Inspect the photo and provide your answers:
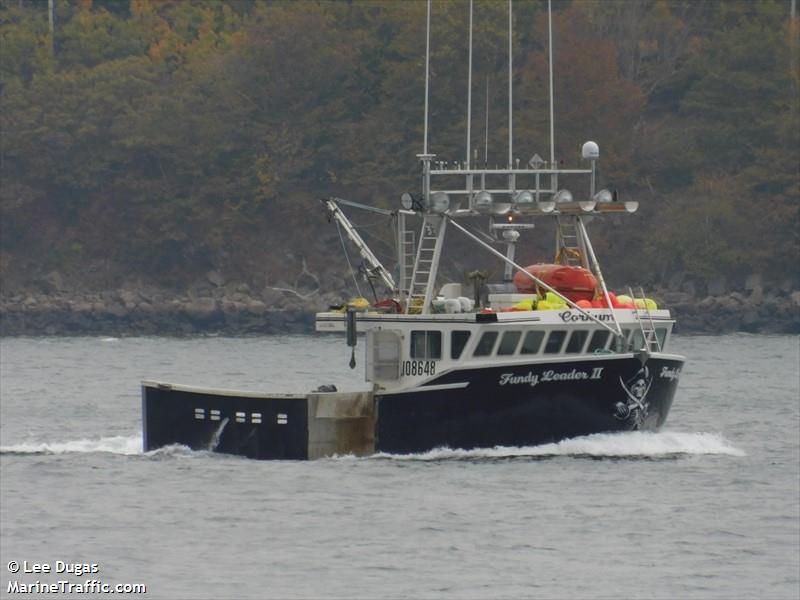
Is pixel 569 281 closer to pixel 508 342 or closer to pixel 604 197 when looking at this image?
pixel 604 197

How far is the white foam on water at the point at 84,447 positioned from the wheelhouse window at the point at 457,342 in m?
9.44

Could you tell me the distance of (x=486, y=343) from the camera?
50.2m

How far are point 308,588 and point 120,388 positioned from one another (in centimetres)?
4248

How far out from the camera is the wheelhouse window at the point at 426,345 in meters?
50.6

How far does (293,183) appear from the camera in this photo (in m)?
147

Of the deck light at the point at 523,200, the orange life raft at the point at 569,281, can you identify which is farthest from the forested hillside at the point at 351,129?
the deck light at the point at 523,200

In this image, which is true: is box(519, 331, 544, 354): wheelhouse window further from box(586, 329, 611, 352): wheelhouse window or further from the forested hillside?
the forested hillside

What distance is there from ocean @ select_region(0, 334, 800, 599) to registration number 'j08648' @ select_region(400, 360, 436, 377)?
185cm

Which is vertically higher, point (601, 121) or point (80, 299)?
point (601, 121)

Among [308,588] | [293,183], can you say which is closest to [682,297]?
[293,183]

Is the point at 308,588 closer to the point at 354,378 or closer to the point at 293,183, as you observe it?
the point at 354,378

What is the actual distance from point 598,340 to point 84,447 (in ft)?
46.2

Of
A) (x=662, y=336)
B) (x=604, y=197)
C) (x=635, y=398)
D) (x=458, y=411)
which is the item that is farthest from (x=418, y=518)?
(x=662, y=336)

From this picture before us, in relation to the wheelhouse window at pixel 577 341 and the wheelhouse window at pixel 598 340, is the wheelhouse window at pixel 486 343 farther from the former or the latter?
the wheelhouse window at pixel 598 340
